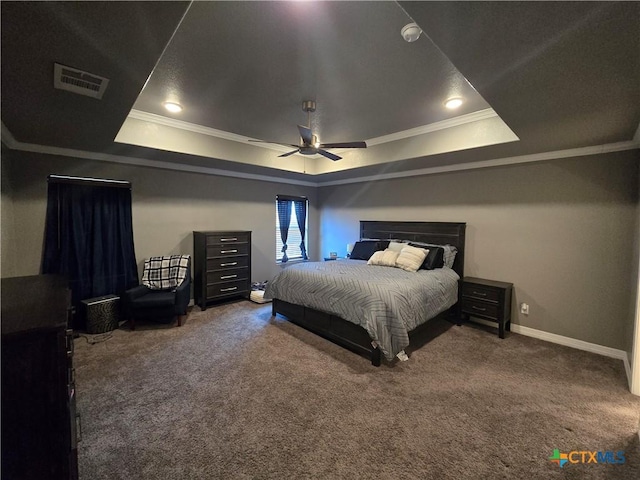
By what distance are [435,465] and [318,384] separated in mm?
1067

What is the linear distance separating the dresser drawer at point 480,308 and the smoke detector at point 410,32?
319 centimetres

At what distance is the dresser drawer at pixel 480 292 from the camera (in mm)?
3479

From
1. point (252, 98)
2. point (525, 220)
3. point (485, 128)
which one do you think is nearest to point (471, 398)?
point (525, 220)

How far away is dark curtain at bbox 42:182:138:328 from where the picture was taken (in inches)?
135

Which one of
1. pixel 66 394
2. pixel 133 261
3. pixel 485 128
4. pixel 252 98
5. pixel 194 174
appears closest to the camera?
pixel 66 394

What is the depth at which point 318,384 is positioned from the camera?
95.3 inches

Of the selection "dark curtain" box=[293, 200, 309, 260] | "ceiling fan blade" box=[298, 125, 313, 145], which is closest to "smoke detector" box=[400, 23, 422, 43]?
"ceiling fan blade" box=[298, 125, 313, 145]

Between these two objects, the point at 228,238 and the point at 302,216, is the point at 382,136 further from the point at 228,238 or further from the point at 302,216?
the point at 228,238

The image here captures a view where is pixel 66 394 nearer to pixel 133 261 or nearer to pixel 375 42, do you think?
pixel 375 42

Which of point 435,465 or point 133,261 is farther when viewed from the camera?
point 133,261

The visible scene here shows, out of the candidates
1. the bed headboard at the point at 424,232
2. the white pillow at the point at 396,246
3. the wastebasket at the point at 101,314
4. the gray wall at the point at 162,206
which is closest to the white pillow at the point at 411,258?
the white pillow at the point at 396,246

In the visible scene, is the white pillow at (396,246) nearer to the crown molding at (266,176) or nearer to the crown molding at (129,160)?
the crown molding at (266,176)

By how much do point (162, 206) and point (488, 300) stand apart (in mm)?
4953

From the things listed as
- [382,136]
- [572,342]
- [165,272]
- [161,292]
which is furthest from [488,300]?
[165,272]
